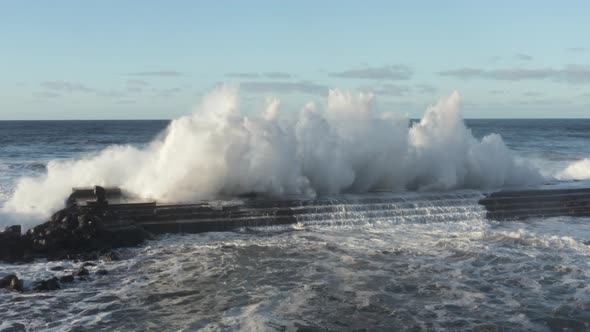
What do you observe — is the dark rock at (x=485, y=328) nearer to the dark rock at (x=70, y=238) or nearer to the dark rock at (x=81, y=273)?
the dark rock at (x=81, y=273)

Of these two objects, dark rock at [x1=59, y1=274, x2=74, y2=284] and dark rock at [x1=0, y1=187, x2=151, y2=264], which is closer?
dark rock at [x1=59, y1=274, x2=74, y2=284]

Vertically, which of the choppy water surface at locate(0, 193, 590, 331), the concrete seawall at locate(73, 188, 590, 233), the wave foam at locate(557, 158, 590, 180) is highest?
the wave foam at locate(557, 158, 590, 180)

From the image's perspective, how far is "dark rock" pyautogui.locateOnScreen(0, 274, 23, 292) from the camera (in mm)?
7832

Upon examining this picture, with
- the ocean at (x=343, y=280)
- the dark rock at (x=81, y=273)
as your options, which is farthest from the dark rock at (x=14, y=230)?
the dark rock at (x=81, y=273)

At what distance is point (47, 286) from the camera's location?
7.88 m

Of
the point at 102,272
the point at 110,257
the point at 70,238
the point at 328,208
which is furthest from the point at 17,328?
the point at 328,208

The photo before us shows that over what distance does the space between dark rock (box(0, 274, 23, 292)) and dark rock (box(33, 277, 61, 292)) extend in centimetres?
21

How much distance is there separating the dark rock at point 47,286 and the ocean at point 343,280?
16cm

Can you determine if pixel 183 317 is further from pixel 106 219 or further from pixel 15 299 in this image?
pixel 106 219

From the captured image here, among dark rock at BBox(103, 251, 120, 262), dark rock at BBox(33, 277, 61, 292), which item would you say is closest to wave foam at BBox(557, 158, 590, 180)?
dark rock at BBox(103, 251, 120, 262)

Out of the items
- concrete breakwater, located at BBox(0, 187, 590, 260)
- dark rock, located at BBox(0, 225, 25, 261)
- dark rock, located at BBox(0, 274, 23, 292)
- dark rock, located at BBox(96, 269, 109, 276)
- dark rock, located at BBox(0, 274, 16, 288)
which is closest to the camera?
dark rock, located at BBox(0, 274, 23, 292)

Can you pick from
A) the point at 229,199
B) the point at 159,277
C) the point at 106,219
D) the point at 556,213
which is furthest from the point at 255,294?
the point at 556,213

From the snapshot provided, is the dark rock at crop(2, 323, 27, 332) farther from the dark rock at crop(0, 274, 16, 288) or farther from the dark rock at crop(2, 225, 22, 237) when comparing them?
→ the dark rock at crop(2, 225, 22, 237)

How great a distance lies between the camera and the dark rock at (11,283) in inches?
308
